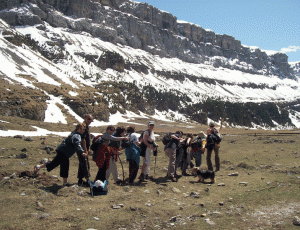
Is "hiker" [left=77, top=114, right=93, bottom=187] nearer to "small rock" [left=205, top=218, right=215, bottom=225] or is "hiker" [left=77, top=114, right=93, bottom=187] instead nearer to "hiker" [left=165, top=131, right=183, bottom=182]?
"hiker" [left=165, top=131, right=183, bottom=182]

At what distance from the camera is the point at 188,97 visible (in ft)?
597

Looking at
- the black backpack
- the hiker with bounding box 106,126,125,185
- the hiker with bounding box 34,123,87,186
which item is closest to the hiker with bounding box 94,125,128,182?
the hiker with bounding box 106,126,125,185

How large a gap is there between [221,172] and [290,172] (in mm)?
3354

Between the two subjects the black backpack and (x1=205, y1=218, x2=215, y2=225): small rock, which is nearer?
(x1=205, y1=218, x2=215, y2=225): small rock

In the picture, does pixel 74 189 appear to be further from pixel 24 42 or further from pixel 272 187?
pixel 24 42

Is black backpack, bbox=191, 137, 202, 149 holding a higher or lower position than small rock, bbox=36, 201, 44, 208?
higher

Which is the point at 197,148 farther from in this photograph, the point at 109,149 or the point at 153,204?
the point at 153,204

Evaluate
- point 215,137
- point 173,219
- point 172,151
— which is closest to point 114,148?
point 172,151

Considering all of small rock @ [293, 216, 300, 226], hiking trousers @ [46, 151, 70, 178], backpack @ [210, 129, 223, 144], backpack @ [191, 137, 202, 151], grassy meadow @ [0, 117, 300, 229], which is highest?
backpack @ [210, 129, 223, 144]

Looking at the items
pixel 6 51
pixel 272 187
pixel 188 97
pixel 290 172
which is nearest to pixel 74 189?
pixel 272 187

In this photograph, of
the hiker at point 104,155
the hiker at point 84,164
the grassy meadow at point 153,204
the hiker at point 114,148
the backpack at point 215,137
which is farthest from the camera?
the backpack at point 215,137

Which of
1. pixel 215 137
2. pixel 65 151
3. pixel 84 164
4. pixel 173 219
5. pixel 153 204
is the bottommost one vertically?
Result: pixel 153 204

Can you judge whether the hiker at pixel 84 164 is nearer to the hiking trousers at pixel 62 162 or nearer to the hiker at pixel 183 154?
the hiking trousers at pixel 62 162

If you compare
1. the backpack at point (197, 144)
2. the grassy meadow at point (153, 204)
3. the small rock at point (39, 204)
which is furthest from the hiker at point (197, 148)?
the small rock at point (39, 204)
